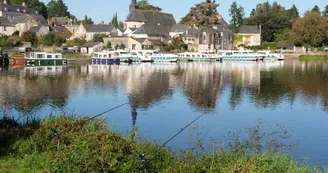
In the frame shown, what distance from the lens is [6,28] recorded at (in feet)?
279

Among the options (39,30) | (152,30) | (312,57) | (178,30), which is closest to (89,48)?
(39,30)

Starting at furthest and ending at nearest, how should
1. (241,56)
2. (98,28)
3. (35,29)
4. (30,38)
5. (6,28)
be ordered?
1. (98,28)
2. (6,28)
3. (35,29)
4. (241,56)
5. (30,38)

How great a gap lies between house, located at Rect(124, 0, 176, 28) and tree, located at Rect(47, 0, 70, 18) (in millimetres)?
28987

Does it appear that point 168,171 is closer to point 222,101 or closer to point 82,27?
point 222,101

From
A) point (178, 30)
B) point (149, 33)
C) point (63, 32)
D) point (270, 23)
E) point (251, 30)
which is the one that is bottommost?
point (149, 33)

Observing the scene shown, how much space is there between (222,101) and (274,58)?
185 feet

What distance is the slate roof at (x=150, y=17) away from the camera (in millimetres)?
105750

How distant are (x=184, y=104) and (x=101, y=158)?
630 inches

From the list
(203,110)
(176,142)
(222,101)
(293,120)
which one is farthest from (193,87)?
(176,142)

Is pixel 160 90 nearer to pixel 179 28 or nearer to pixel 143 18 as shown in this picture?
pixel 179 28

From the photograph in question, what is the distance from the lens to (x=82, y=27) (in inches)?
3469

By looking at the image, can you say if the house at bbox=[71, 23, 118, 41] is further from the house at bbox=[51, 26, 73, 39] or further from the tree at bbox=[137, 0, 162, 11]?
the tree at bbox=[137, 0, 162, 11]

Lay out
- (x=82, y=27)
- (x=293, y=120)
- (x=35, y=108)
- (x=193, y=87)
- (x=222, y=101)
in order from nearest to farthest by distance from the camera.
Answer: (x=293, y=120), (x=35, y=108), (x=222, y=101), (x=193, y=87), (x=82, y=27)

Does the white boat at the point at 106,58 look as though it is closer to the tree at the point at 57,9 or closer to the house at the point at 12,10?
the house at the point at 12,10
